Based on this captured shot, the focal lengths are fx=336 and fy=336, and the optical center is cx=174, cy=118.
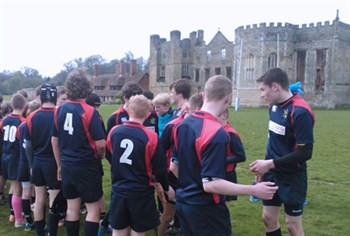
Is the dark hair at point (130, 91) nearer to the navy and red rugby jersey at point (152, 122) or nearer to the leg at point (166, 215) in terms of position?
the navy and red rugby jersey at point (152, 122)

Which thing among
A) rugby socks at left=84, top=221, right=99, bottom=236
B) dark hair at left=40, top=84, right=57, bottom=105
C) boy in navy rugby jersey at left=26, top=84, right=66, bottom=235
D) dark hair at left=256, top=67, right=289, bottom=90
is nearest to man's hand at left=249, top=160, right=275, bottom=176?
dark hair at left=256, top=67, right=289, bottom=90

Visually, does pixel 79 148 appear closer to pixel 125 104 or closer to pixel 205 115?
pixel 125 104

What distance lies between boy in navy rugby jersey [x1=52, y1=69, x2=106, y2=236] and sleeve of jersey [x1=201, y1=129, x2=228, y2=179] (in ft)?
5.92

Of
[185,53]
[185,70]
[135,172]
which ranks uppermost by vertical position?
[185,53]

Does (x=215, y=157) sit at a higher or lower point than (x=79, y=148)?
higher

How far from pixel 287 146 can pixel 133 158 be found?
1.73m

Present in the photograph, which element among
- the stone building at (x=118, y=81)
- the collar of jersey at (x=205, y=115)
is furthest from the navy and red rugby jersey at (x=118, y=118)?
the stone building at (x=118, y=81)

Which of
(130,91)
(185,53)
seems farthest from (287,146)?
(185,53)

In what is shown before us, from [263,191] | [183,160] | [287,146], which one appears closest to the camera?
[263,191]

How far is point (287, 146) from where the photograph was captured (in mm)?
3785

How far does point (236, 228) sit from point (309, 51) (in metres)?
45.4

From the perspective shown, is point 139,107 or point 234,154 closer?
point 234,154

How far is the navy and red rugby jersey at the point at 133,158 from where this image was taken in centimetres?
343

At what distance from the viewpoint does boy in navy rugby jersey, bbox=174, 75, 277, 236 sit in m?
2.47
